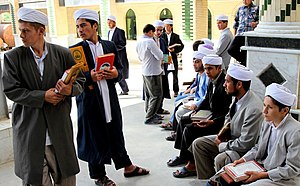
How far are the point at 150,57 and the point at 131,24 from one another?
880 centimetres

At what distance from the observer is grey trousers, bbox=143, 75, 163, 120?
204 inches

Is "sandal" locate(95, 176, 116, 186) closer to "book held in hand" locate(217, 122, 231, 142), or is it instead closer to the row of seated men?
the row of seated men

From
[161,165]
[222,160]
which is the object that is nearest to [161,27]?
[161,165]

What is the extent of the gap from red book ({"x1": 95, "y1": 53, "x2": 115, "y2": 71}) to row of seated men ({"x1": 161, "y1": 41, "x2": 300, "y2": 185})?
1.00 metres

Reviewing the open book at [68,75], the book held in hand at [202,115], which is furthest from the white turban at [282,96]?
the open book at [68,75]

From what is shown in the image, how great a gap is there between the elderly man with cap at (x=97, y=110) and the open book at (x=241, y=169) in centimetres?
124

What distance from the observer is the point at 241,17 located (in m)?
5.23

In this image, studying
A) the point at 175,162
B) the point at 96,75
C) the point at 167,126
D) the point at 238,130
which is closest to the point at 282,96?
the point at 238,130

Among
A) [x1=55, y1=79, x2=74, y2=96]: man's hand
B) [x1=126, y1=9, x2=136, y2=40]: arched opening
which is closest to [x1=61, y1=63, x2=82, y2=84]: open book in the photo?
Result: [x1=55, y1=79, x2=74, y2=96]: man's hand

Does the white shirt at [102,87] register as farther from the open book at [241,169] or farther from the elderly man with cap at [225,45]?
the elderly man with cap at [225,45]

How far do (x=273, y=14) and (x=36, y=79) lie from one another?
206 cm

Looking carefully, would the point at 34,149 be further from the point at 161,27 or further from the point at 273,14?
the point at 161,27

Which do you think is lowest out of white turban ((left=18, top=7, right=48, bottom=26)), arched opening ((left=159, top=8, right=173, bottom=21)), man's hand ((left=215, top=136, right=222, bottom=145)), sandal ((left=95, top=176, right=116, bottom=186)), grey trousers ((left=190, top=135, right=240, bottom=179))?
sandal ((left=95, top=176, right=116, bottom=186))

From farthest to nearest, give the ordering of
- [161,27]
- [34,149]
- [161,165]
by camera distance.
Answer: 1. [161,27]
2. [161,165]
3. [34,149]
